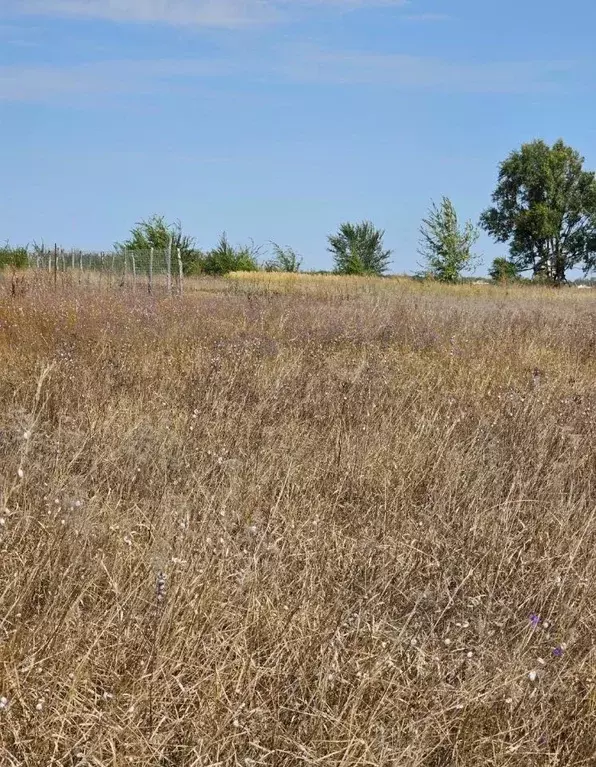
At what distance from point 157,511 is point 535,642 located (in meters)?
1.54

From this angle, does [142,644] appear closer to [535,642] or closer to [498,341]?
[535,642]

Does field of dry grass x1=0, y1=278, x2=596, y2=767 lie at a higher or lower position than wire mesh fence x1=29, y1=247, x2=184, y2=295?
lower

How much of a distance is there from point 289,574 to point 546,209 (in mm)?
52597

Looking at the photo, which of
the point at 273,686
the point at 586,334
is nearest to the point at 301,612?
the point at 273,686

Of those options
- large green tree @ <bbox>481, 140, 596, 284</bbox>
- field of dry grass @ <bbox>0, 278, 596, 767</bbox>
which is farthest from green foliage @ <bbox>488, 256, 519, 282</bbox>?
field of dry grass @ <bbox>0, 278, 596, 767</bbox>

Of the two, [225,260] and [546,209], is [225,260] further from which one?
[546,209]

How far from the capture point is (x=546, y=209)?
51688mm

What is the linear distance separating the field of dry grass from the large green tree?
50.1 m

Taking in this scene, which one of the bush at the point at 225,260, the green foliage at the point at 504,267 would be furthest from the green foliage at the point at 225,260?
the green foliage at the point at 504,267

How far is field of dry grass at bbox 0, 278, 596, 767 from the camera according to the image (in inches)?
85.0

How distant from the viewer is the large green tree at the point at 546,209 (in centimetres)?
5291

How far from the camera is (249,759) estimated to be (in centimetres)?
197

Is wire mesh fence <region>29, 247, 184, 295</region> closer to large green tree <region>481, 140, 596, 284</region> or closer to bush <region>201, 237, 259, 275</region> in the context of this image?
bush <region>201, 237, 259, 275</region>

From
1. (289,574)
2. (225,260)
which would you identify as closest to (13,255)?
(225,260)
